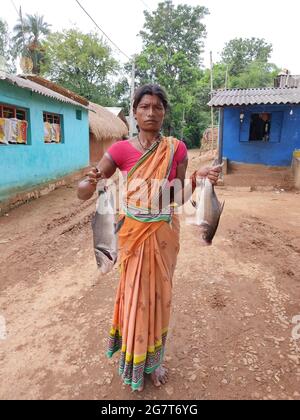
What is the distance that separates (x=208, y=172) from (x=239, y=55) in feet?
109

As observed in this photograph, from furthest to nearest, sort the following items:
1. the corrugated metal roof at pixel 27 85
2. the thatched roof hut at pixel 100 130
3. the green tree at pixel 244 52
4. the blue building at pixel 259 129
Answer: the green tree at pixel 244 52 < the thatched roof hut at pixel 100 130 < the blue building at pixel 259 129 < the corrugated metal roof at pixel 27 85

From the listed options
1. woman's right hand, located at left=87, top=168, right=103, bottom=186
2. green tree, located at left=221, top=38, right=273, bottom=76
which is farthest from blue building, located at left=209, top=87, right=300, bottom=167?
green tree, located at left=221, top=38, right=273, bottom=76

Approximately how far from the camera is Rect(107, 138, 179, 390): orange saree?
1843 mm

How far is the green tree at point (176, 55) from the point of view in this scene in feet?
71.0

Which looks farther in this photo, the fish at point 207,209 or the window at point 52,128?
the window at point 52,128

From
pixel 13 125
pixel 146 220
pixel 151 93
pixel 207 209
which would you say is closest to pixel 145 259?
pixel 146 220

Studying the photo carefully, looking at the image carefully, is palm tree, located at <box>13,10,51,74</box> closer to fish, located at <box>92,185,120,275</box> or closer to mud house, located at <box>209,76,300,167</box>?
mud house, located at <box>209,76,300,167</box>

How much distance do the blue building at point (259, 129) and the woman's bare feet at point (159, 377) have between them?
9230mm

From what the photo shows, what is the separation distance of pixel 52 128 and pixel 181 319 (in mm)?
8510

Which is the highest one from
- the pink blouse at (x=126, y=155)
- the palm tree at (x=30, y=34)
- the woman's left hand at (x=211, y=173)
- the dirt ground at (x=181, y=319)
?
the palm tree at (x=30, y=34)

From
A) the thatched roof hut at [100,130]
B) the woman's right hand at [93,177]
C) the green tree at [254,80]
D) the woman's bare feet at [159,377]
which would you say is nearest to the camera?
the woman's right hand at [93,177]

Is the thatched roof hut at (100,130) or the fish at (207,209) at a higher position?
the thatched roof hut at (100,130)

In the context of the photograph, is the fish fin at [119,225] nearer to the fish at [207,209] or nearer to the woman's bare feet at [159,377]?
the fish at [207,209]

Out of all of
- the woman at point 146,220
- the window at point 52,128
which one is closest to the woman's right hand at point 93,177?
the woman at point 146,220
